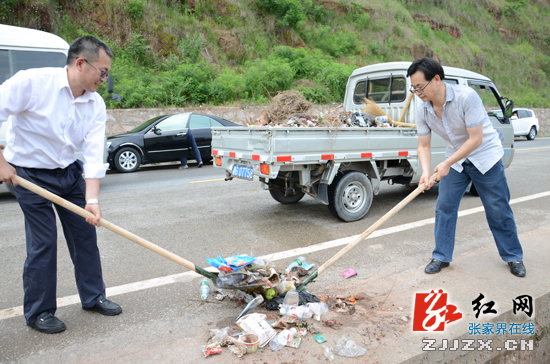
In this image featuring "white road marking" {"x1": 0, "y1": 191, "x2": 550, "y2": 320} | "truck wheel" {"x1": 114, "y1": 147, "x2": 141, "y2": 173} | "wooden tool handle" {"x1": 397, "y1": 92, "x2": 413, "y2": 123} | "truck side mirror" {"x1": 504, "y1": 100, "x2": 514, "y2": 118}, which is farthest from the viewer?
"truck wheel" {"x1": 114, "y1": 147, "x2": 141, "y2": 173}

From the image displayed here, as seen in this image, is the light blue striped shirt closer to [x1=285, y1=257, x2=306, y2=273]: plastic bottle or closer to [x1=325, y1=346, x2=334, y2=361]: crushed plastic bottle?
[x1=285, y1=257, x2=306, y2=273]: plastic bottle

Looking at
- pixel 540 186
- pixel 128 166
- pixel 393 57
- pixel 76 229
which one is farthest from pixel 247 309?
pixel 393 57

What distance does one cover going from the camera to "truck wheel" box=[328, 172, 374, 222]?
17.8 feet

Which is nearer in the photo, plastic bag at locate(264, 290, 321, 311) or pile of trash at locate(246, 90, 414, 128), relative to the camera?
plastic bag at locate(264, 290, 321, 311)

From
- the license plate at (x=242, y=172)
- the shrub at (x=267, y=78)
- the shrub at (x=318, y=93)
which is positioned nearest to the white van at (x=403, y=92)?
the license plate at (x=242, y=172)

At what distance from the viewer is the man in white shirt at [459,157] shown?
3287 millimetres

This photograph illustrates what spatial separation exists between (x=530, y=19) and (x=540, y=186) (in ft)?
140

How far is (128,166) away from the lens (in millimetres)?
10867

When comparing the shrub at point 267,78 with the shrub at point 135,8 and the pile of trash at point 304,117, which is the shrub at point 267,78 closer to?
the shrub at point 135,8

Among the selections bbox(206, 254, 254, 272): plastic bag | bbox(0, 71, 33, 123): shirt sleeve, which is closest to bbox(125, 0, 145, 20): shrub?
bbox(0, 71, 33, 123): shirt sleeve

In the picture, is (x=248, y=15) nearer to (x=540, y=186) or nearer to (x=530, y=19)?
(x=540, y=186)

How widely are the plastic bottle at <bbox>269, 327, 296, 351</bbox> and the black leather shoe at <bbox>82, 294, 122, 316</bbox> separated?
128 centimetres

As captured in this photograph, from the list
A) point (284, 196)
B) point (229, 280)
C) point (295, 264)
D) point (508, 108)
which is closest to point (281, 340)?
point (229, 280)

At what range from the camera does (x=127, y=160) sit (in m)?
10.8
